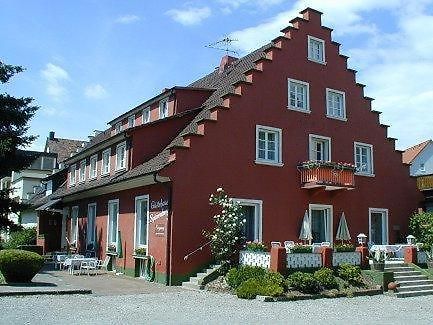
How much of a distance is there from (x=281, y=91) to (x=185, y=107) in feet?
15.4

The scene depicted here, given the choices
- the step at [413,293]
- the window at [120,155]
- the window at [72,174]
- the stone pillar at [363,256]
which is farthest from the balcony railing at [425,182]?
the window at [72,174]

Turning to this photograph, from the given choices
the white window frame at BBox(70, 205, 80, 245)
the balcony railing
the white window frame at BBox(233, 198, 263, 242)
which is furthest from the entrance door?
the white window frame at BBox(70, 205, 80, 245)

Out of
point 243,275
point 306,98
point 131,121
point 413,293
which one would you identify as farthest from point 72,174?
point 413,293

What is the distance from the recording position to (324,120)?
82.7 ft

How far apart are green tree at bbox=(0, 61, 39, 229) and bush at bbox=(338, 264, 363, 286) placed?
54.1 ft

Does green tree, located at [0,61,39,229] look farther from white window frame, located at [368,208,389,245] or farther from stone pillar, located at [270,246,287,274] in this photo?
white window frame, located at [368,208,389,245]

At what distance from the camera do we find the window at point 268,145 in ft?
74.2

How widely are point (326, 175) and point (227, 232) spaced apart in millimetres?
6233

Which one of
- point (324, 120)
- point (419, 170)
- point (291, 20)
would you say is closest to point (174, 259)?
point (324, 120)

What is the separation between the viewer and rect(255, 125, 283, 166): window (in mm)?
22609

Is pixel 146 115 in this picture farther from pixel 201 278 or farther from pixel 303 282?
pixel 303 282

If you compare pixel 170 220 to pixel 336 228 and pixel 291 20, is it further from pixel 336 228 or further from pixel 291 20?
pixel 291 20

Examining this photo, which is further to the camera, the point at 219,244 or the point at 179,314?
the point at 219,244

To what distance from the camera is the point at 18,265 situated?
666 inches
